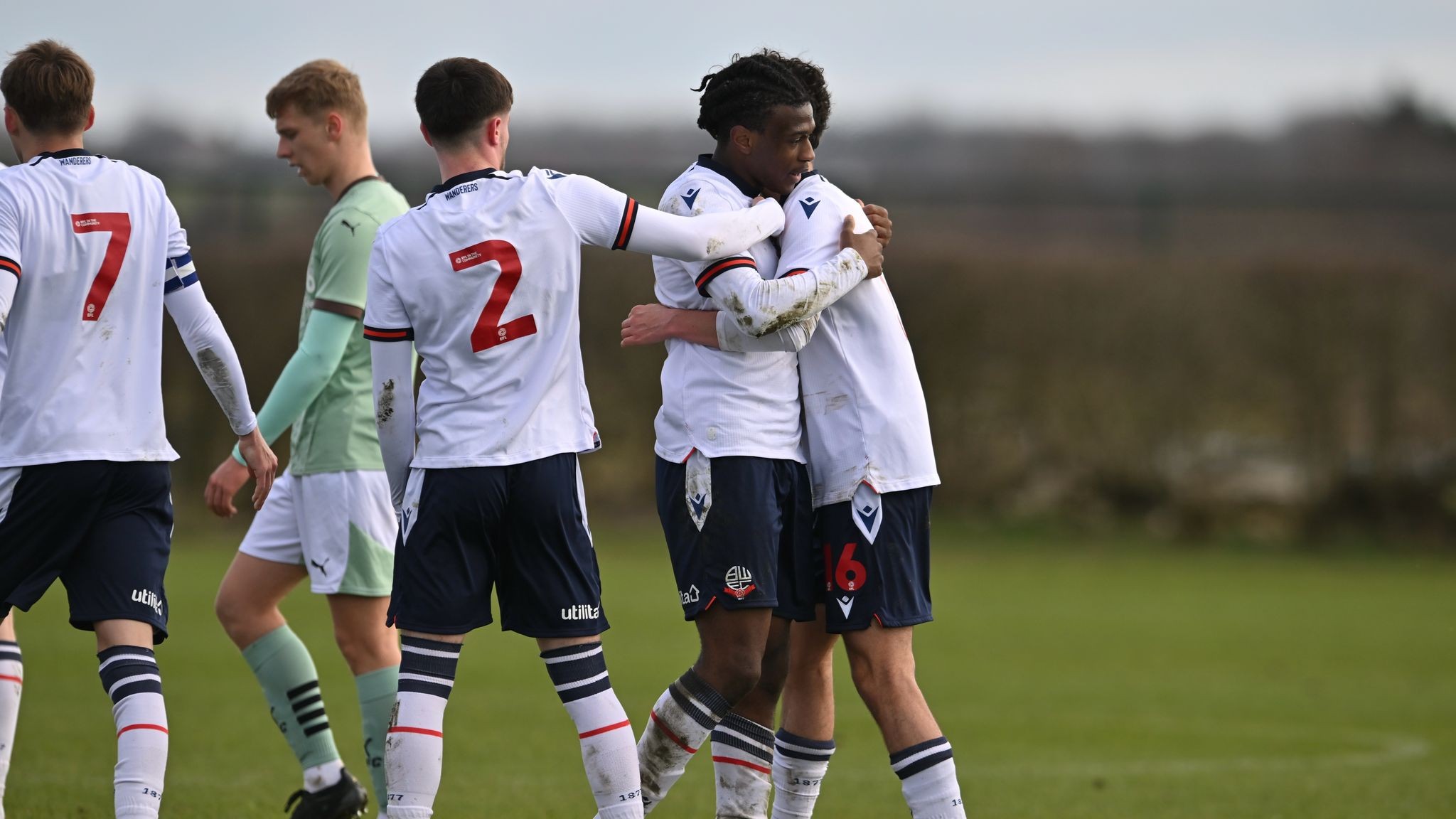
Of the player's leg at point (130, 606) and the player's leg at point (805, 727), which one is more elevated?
the player's leg at point (130, 606)

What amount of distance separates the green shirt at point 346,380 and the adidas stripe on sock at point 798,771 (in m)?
1.74

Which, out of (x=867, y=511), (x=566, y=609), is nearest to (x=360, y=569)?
(x=566, y=609)

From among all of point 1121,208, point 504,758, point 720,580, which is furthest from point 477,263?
point 1121,208

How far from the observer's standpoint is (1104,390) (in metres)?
21.8

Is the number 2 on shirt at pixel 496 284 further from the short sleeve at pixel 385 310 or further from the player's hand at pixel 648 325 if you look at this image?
the player's hand at pixel 648 325

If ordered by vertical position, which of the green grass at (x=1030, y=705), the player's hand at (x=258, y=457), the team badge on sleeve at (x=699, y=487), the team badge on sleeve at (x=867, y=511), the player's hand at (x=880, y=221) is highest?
the player's hand at (x=880, y=221)

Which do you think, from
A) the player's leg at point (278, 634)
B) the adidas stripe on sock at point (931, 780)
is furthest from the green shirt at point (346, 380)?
the adidas stripe on sock at point (931, 780)

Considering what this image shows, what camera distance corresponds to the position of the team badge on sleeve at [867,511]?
443cm

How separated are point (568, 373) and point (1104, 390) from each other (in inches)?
724

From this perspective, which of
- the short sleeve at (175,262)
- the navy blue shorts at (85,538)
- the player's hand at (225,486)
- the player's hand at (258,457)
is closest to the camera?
the navy blue shorts at (85,538)

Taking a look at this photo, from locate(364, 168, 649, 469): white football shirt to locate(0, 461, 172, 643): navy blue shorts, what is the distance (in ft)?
2.86

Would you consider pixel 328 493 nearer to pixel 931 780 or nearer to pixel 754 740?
pixel 754 740

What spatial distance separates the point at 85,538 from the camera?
442 cm

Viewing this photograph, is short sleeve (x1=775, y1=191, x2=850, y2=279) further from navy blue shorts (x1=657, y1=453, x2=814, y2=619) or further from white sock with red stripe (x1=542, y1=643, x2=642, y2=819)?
white sock with red stripe (x1=542, y1=643, x2=642, y2=819)
